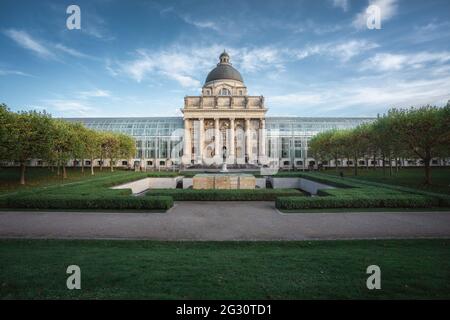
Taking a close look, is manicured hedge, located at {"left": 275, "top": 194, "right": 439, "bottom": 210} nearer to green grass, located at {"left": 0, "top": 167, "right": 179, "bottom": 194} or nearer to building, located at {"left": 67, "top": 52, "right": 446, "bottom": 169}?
green grass, located at {"left": 0, "top": 167, "right": 179, "bottom": 194}

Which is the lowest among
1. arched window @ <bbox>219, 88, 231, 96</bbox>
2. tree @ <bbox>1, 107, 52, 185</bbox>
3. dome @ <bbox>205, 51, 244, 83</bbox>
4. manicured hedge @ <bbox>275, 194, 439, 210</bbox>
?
manicured hedge @ <bbox>275, 194, 439, 210</bbox>

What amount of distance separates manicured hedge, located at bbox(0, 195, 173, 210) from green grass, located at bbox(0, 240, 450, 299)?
660 centimetres

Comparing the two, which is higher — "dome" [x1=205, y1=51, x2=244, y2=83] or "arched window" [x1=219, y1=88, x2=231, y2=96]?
"dome" [x1=205, y1=51, x2=244, y2=83]

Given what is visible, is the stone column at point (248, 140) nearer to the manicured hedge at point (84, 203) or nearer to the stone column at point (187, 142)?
the stone column at point (187, 142)

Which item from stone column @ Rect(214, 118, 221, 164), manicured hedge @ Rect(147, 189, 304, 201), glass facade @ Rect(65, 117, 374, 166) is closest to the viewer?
manicured hedge @ Rect(147, 189, 304, 201)

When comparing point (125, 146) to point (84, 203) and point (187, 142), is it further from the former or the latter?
point (84, 203)

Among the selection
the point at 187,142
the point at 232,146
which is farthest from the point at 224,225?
the point at 187,142

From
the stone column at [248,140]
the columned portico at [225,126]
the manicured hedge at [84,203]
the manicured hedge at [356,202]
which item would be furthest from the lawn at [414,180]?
the columned portico at [225,126]

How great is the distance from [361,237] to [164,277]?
9469mm

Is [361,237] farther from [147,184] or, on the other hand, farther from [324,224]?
[147,184]

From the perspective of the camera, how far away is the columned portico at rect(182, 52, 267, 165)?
240ft

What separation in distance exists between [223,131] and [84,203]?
206ft

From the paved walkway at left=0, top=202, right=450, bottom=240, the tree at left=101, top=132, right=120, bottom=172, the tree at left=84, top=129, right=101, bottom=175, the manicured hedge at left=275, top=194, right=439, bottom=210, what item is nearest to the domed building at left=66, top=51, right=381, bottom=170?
the tree at left=101, top=132, right=120, bottom=172

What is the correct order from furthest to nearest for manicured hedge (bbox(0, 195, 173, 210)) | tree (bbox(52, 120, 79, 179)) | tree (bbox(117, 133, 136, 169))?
tree (bbox(117, 133, 136, 169)), tree (bbox(52, 120, 79, 179)), manicured hedge (bbox(0, 195, 173, 210))
